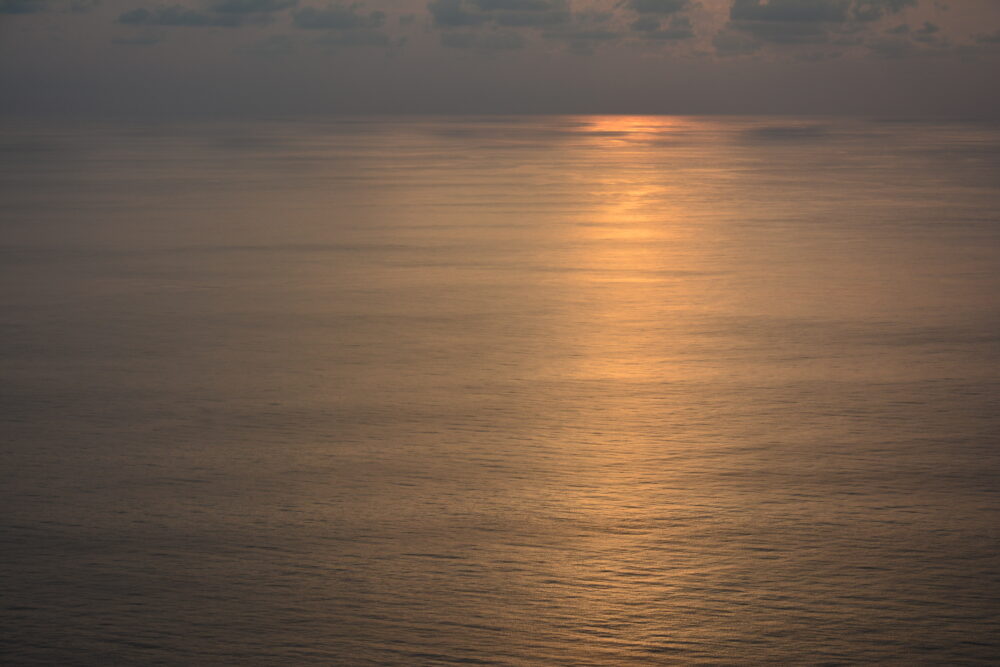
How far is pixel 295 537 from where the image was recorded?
6969 millimetres

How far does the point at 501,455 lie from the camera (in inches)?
337

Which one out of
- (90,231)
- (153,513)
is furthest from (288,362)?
(90,231)

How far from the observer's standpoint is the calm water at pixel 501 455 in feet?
19.2

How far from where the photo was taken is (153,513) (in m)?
7.38

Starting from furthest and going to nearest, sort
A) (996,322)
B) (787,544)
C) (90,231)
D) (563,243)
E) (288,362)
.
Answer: (90,231), (563,243), (996,322), (288,362), (787,544)

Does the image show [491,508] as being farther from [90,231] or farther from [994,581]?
[90,231]

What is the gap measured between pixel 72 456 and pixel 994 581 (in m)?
5.53

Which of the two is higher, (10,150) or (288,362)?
(288,362)

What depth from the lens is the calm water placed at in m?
5.86

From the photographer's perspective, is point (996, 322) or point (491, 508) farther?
point (996, 322)

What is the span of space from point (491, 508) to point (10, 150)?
62.5m

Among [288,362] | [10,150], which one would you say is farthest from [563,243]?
[10,150]

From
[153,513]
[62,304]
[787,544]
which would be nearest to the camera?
[787,544]

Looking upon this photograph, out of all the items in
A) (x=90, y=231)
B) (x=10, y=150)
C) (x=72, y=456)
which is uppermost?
(x=72, y=456)
